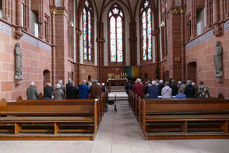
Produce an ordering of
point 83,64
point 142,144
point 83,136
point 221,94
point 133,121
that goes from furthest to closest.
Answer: point 83,64 → point 221,94 → point 133,121 → point 83,136 → point 142,144

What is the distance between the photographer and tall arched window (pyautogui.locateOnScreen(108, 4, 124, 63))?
918 inches

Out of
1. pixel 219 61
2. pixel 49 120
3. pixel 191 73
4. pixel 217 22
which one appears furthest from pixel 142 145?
pixel 191 73

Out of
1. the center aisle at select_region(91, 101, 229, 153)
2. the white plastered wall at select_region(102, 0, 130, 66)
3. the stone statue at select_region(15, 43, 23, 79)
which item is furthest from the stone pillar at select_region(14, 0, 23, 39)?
the white plastered wall at select_region(102, 0, 130, 66)

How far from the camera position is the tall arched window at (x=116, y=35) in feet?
76.5

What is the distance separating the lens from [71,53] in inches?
651

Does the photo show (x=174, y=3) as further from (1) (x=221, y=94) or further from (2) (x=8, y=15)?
(2) (x=8, y=15)

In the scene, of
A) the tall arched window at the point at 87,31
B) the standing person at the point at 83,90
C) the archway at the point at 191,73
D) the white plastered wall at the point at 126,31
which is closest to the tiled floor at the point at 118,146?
the standing person at the point at 83,90

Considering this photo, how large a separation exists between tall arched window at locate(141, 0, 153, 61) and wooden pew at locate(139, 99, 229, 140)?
615 inches

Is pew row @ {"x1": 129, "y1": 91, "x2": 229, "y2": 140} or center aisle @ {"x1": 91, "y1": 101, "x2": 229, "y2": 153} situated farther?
pew row @ {"x1": 129, "y1": 91, "x2": 229, "y2": 140}

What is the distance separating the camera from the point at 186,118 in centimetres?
469

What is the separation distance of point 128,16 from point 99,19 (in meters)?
3.63

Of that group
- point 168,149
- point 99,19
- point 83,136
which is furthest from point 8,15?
point 99,19

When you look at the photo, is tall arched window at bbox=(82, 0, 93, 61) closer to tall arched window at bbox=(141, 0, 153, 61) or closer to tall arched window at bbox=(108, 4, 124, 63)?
tall arched window at bbox=(108, 4, 124, 63)

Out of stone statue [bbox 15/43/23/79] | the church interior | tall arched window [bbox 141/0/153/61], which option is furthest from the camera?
tall arched window [bbox 141/0/153/61]
